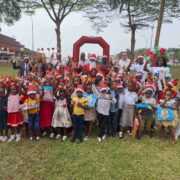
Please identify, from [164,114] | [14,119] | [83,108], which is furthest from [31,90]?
[164,114]

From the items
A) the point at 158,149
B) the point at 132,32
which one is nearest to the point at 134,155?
the point at 158,149

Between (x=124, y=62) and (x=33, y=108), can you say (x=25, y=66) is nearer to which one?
(x=124, y=62)

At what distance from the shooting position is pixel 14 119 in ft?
19.4

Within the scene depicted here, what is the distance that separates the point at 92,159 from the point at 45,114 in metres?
1.77

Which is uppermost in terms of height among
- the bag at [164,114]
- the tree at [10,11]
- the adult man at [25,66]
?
the tree at [10,11]

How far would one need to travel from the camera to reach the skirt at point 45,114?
6.07 meters

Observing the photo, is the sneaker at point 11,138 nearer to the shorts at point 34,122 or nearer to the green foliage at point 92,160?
the green foliage at point 92,160

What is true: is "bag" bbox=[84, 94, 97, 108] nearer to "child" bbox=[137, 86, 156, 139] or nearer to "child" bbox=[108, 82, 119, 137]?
"child" bbox=[108, 82, 119, 137]

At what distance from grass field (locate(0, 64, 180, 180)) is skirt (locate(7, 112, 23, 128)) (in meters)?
0.46

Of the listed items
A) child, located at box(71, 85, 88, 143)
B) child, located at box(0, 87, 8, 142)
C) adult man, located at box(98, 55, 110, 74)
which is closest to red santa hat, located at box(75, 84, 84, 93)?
child, located at box(71, 85, 88, 143)

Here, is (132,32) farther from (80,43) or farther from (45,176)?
(45,176)

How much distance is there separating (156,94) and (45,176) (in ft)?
12.5

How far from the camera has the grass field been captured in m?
4.45

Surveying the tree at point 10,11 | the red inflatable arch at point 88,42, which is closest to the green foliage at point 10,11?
the tree at point 10,11
